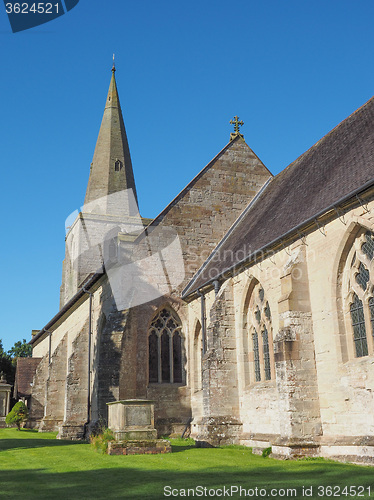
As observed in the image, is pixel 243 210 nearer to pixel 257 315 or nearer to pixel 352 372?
pixel 257 315

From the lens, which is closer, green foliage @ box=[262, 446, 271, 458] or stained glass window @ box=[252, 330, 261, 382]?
green foliage @ box=[262, 446, 271, 458]

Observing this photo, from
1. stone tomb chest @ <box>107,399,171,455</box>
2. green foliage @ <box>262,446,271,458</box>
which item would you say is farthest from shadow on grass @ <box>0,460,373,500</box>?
stone tomb chest @ <box>107,399,171,455</box>

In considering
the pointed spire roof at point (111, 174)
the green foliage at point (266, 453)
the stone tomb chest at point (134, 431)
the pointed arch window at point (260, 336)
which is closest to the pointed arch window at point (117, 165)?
the pointed spire roof at point (111, 174)

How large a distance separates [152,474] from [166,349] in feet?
33.8

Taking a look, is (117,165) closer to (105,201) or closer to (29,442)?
(105,201)

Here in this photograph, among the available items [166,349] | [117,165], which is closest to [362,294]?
[166,349]

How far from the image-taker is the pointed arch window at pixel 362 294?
11203mm

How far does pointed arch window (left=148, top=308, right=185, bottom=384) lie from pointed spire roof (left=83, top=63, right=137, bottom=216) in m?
20.0

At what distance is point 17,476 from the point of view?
966 centimetres

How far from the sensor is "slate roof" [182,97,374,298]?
511 inches

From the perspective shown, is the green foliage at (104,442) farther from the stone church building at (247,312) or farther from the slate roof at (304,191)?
the slate roof at (304,191)

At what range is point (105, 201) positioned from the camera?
3822 cm

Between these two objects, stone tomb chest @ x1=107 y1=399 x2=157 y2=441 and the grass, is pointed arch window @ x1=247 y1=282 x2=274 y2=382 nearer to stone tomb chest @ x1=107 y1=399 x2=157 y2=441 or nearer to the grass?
the grass

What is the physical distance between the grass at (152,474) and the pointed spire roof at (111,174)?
26753 mm
